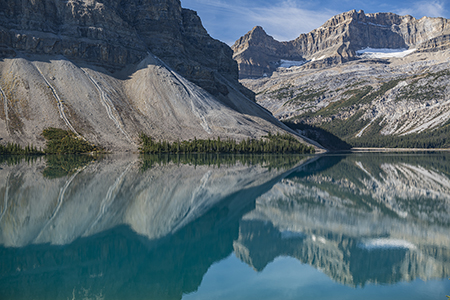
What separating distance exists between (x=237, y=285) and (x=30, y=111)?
8210 centimetres

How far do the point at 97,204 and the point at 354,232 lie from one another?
46.2 ft

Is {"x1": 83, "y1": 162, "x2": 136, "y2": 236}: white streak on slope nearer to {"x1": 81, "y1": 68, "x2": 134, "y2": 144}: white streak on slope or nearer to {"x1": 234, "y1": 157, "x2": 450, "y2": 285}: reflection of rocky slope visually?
{"x1": 234, "y1": 157, "x2": 450, "y2": 285}: reflection of rocky slope

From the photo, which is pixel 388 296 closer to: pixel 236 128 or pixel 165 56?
pixel 236 128

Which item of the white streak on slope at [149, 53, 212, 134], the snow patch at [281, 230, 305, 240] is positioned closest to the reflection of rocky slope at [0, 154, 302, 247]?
the snow patch at [281, 230, 305, 240]

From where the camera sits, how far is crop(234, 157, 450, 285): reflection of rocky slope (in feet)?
42.1

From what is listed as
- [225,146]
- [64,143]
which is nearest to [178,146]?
[225,146]

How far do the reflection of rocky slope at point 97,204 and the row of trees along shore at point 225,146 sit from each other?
163 feet

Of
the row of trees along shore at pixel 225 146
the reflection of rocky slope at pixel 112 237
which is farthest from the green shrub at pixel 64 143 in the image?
the reflection of rocky slope at pixel 112 237

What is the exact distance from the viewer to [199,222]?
18375mm

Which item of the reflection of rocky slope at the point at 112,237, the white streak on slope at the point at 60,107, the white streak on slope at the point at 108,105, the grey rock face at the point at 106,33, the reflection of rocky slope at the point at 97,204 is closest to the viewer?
the reflection of rocky slope at the point at 112,237

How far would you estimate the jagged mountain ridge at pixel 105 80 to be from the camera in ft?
266

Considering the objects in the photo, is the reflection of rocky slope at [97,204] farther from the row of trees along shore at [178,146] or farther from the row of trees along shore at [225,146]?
the row of trees along shore at [225,146]

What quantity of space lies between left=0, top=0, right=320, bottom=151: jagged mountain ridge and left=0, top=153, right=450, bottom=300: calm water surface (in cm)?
5961

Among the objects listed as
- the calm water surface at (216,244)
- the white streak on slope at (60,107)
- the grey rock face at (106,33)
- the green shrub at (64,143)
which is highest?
the grey rock face at (106,33)
